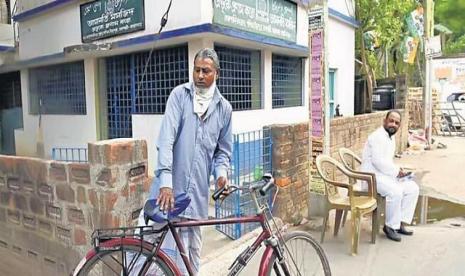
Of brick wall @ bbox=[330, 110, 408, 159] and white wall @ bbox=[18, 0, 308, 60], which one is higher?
white wall @ bbox=[18, 0, 308, 60]

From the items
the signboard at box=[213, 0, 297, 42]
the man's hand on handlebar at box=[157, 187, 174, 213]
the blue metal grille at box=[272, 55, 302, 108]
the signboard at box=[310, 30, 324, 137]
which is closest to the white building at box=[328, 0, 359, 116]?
the blue metal grille at box=[272, 55, 302, 108]

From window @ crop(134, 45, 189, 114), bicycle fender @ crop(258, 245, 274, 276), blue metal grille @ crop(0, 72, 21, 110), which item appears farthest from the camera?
blue metal grille @ crop(0, 72, 21, 110)

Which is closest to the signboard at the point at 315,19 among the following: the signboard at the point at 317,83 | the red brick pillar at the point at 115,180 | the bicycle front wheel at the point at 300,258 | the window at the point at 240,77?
the signboard at the point at 317,83

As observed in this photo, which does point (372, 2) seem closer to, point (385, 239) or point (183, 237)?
point (385, 239)

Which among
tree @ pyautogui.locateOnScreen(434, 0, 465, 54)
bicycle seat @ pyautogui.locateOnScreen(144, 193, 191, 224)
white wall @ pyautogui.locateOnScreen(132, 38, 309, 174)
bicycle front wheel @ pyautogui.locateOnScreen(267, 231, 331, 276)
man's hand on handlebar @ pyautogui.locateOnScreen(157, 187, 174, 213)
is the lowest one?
bicycle front wheel @ pyautogui.locateOnScreen(267, 231, 331, 276)

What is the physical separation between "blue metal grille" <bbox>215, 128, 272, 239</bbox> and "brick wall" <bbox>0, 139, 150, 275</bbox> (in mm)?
1171

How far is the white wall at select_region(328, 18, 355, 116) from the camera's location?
11580 mm

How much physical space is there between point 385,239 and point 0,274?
426 cm

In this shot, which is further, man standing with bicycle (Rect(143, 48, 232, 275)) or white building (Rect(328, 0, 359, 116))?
white building (Rect(328, 0, 359, 116))

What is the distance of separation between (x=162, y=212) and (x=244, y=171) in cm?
205

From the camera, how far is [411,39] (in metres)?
13.8

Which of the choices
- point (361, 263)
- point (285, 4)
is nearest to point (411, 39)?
point (285, 4)

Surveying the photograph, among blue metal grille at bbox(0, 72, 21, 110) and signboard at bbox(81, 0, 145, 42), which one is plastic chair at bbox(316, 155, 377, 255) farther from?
blue metal grille at bbox(0, 72, 21, 110)

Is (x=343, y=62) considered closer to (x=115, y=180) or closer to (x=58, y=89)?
(x=58, y=89)
